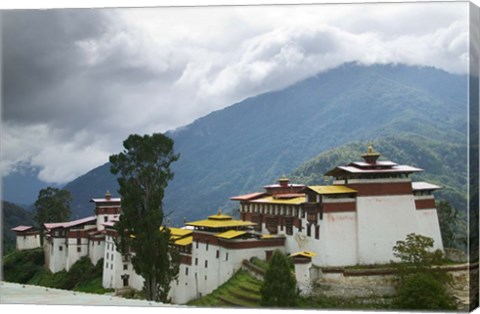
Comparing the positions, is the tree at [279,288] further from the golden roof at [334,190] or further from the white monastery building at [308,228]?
the golden roof at [334,190]

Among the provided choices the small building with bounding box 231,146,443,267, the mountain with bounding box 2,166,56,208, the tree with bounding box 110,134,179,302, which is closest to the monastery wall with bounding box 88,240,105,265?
the mountain with bounding box 2,166,56,208

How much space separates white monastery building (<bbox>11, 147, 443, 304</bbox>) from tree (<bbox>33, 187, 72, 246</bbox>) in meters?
0.83

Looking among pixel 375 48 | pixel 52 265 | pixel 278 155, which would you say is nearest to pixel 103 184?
pixel 52 265

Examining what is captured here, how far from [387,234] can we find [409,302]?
177cm

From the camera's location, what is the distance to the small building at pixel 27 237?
880 inches

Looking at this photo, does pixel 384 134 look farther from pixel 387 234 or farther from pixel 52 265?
pixel 387 234

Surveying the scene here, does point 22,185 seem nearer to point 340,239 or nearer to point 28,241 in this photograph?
point 28,241

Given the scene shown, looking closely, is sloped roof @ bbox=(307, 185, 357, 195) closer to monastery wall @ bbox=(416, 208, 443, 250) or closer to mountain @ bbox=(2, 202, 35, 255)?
monastery wall @ bbox=(416, 208, 443, 250)

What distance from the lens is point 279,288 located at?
46.8 feet

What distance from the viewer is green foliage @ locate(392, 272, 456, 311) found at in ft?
44.2

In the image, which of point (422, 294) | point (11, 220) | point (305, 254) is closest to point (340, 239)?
point (305, 254)

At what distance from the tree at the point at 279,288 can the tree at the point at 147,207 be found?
3393 millimetres

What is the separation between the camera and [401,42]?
53.6ft

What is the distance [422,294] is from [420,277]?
15.6 inches
